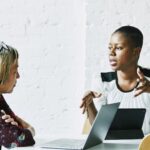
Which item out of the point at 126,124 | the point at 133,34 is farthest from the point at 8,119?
the point at 133,34

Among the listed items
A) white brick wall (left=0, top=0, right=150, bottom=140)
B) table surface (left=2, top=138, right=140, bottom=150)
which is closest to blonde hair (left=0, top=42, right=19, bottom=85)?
table surface (left=2, top=138, right=140, bottom=150)

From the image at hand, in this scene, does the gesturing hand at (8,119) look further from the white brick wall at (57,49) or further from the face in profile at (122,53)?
the white brick wall at (57,49)

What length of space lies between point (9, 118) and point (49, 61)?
3.28ft

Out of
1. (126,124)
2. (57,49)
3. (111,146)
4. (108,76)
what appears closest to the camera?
(111,146)

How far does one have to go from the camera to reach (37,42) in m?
1.97

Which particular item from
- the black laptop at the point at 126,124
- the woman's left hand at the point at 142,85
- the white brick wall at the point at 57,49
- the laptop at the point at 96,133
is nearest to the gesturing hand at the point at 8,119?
the laptop at the point at 96,133

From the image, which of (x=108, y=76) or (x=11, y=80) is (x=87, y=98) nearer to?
(x=108, y=76)

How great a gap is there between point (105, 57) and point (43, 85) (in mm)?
339

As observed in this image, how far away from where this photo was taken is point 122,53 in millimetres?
Result: 1535

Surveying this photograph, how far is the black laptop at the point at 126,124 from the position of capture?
4.02 feet

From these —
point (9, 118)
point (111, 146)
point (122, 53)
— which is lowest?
point (111, 146)

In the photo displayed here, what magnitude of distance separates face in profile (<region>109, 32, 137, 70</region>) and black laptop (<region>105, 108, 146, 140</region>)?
31 cm

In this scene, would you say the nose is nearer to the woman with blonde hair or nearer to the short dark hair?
the short dark hair

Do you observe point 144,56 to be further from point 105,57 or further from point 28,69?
point 28,69
